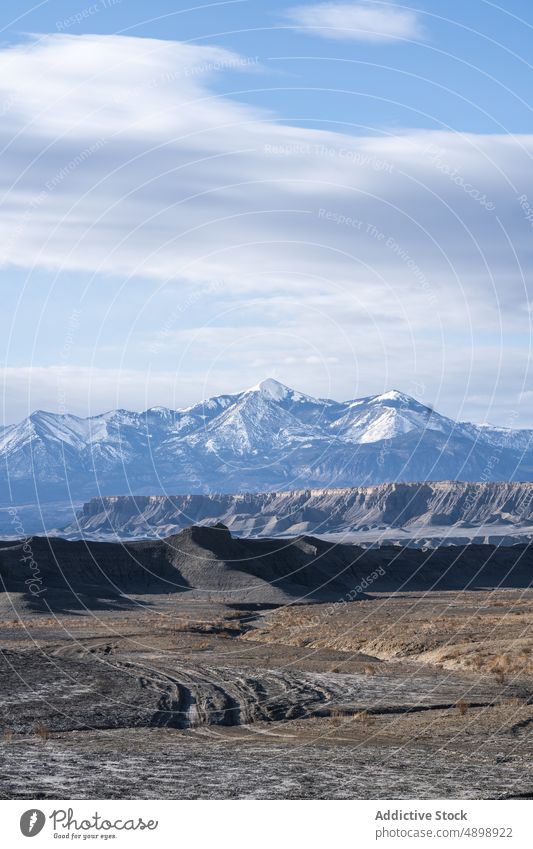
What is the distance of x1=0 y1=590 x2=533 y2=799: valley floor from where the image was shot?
2381 centimetres

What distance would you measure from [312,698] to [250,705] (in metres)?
2.95

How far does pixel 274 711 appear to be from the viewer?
37.8 metres

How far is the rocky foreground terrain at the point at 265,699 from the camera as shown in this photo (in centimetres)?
2420

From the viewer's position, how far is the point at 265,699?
40.7 m

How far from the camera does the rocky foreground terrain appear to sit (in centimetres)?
2420

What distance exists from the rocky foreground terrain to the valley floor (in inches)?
3.6

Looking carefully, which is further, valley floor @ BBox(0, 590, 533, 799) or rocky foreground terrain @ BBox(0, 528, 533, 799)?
rocky foreground terrain @ BBox(0, 528, 533, 799)

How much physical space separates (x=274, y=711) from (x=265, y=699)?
284cm

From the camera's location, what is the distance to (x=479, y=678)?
153ft

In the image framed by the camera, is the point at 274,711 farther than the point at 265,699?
No
